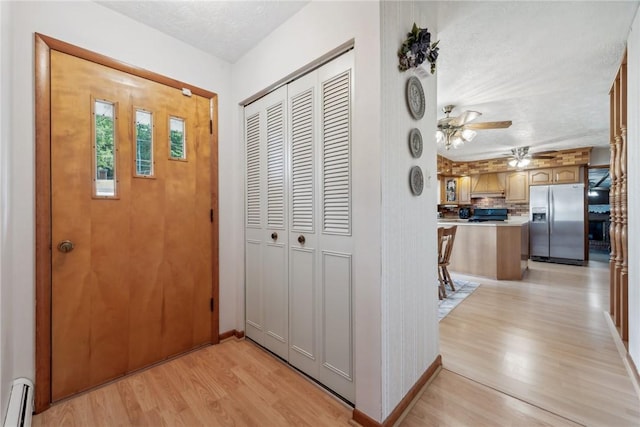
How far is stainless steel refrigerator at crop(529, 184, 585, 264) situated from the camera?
211 inches

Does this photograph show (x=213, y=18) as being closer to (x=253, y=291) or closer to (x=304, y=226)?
(x=304, y=226)

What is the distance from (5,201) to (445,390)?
8.60ft

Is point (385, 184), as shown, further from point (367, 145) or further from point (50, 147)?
point (50, 147)

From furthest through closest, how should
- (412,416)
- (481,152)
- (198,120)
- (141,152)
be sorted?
(481,152) < (198,120) < (141,152) < (412,416)

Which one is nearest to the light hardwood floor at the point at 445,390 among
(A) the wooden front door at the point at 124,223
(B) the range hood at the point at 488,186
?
(A) the wooden front door at the point at 124,223

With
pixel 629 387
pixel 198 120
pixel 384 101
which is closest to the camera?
pixel 384 101

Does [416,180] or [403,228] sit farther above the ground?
[416,180]

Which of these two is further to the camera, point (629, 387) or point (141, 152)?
point (141, 152)

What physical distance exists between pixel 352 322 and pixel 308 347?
0.45 m

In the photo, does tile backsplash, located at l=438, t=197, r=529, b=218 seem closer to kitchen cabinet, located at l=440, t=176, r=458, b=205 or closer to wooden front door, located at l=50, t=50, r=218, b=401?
kitchen cabinet, located at l=440, t=176, r=458, b=205

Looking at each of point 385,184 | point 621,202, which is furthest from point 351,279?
point 621,202

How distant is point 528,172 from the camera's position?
6113 mm

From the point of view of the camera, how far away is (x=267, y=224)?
6.86 ft

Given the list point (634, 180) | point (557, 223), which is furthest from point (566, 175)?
point (634, 180)
